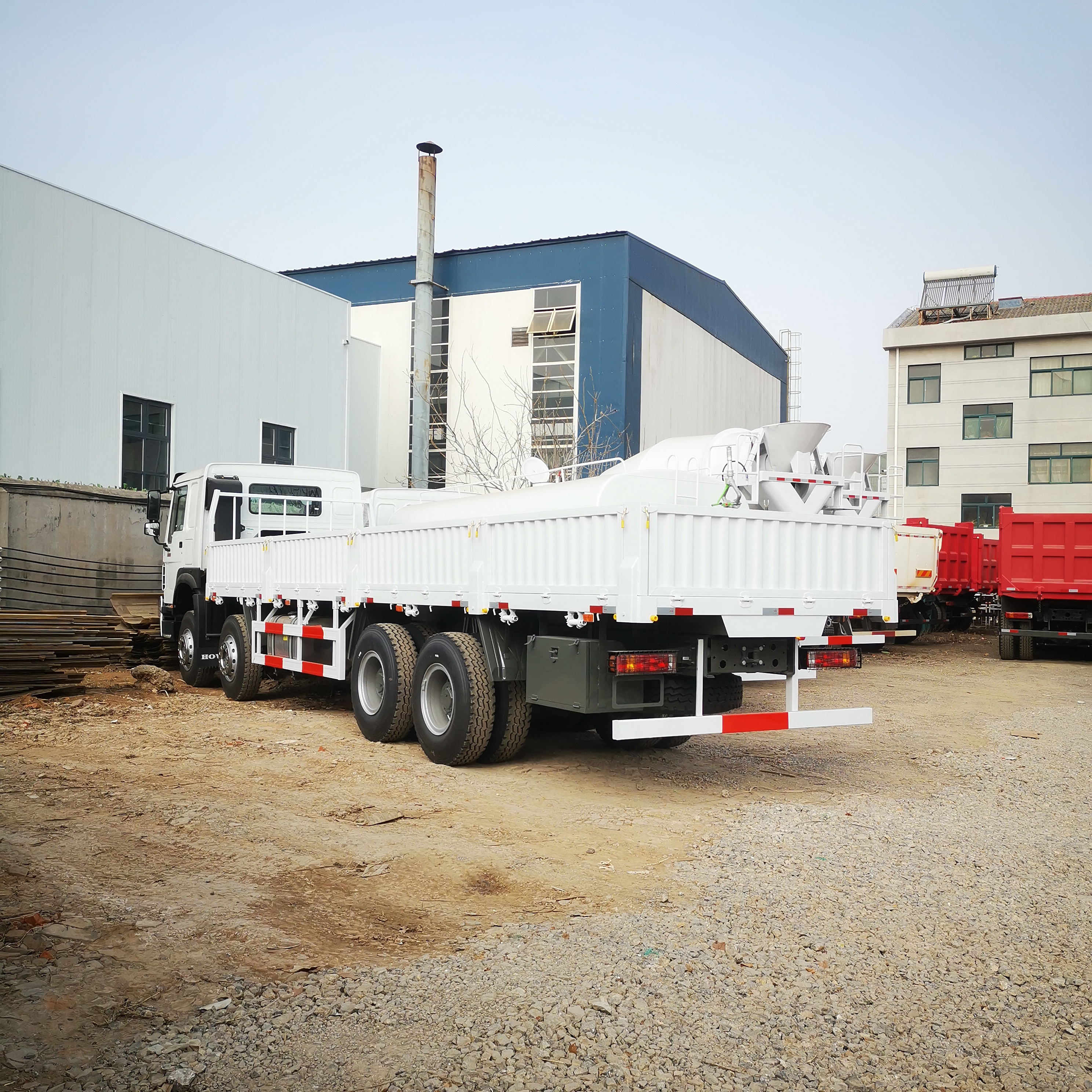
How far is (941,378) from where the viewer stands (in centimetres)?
4156

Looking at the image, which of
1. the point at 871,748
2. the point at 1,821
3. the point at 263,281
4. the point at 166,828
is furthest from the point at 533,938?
the point at 263,281

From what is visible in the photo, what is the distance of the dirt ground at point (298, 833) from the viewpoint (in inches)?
167

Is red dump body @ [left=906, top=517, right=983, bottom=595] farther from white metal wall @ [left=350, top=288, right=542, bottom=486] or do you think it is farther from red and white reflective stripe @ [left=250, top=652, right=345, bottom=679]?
red and white reflective stripe @ [left=250, top=652, right=345, bottom=679]

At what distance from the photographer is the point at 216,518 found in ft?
45.0

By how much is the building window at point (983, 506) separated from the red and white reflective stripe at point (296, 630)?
34.2m

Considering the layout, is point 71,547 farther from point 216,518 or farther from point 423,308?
point 423,308

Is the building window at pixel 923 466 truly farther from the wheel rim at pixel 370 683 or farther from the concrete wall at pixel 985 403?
the wheel rim at pixel 370 683

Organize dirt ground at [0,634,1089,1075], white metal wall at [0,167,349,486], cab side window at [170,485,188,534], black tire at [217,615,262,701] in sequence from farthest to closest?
white metal wall at [0,167,349,486], cab side window at [170,485,188,534], black tire at [217,615,262,701], dirt ground at [0,634,1089,1075]

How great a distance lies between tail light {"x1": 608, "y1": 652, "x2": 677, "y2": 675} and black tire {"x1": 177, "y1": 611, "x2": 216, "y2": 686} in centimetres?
818

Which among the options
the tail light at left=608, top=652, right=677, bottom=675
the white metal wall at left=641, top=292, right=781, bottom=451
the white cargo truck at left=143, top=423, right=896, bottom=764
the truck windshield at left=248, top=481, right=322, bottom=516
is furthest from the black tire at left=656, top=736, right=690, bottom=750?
the white metal wall at left=641, top=292, right=781, bottom=451

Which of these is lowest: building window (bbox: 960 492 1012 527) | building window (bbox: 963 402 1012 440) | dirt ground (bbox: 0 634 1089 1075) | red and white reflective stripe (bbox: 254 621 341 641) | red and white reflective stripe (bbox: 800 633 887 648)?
dirt ground (bbox: 0 634 1089 1075)

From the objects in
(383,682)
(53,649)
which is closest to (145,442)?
(53,649)

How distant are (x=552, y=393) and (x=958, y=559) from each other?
42.3 feet

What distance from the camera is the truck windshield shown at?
1394 centimetres
